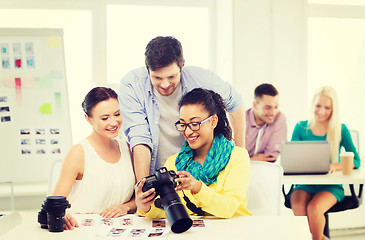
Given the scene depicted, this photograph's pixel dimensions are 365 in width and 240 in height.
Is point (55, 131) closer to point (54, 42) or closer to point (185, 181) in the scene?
point (54, 42)

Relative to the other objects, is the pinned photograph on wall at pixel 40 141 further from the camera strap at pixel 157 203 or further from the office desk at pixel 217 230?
the camera strap at pixel 157 203

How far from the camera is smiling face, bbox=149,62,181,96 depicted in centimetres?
191

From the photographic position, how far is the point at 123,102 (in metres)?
2.11

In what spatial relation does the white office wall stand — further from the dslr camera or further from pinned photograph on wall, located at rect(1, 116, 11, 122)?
the dslr camera

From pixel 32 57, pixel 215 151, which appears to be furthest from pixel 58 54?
pixel 215 151

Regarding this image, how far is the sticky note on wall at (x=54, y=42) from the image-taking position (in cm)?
325

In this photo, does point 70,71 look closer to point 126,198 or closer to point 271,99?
point 271,99

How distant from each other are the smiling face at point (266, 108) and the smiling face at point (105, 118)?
1.84 metres

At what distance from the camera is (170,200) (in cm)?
152

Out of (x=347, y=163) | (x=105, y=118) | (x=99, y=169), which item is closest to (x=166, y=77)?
(x=105, y=118)

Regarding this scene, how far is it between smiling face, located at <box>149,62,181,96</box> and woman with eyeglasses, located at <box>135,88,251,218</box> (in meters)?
0.09

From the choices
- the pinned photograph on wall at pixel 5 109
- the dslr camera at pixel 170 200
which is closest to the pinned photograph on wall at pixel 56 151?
the pinned photograph on wall at pixel 5 109

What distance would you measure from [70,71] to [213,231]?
2.98 m

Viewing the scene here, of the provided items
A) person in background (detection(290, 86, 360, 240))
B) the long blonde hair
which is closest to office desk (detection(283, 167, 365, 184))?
person in background (detection(290, 86, 360, 240))
